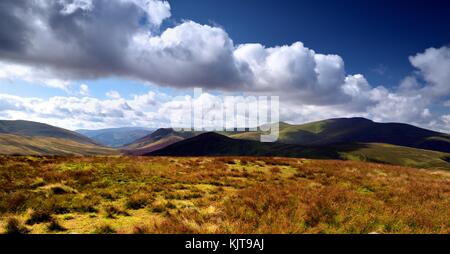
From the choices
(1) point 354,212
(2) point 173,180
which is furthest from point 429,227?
(2) point 173,180

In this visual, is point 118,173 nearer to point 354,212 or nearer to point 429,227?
point 354,212

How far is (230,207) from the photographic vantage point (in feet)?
36.3

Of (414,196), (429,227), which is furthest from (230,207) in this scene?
(414,196)

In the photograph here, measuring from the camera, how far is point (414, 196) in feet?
51.3

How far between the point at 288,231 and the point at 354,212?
4.11 meters

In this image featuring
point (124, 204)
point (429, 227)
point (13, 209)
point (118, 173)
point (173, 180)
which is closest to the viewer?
point (429, 227)

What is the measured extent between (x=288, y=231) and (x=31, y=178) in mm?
15265

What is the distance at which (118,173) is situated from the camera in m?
21.0
